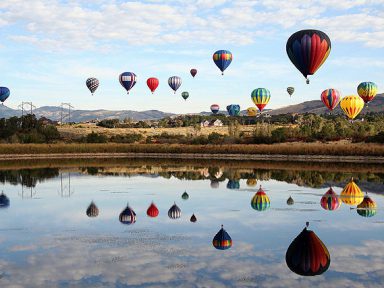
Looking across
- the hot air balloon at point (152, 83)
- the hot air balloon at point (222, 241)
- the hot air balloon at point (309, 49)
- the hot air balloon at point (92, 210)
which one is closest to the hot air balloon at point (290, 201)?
the hot air balloon at point (222, 241)

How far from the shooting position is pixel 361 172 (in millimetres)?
44812

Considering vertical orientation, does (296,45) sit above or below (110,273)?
above

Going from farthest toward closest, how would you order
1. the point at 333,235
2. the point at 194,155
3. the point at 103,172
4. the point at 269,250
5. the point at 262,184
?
the point at 194,155 → the point at 103,172 → the point at 262,184 → the point at 333,235 → the point at 269,250

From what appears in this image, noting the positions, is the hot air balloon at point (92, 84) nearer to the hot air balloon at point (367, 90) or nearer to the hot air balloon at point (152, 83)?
the hot air balloon at point (152, 83)

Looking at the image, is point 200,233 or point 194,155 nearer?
point 200,233

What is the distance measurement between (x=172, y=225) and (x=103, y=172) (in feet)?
89.3

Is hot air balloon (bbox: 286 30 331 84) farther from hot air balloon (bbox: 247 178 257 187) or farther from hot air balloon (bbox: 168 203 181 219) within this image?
hot air balloon (bbox: 168 203 181 219)

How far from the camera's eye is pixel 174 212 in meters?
25.2

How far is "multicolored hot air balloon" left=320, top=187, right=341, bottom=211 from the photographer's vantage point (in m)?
26.4

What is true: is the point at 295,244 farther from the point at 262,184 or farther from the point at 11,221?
the point at 262,184

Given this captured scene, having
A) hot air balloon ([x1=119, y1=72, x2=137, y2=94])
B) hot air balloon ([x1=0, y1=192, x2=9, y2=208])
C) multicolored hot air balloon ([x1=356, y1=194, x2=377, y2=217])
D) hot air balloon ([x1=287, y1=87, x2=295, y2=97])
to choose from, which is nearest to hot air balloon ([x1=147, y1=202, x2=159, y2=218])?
hot air balloon ([x1=0, y1=192, x2=9, y2=208])

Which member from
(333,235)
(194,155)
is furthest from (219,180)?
(194,155)

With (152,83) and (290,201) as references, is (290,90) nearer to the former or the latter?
(152,83)

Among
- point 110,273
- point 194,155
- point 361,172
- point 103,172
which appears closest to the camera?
point 110,273
